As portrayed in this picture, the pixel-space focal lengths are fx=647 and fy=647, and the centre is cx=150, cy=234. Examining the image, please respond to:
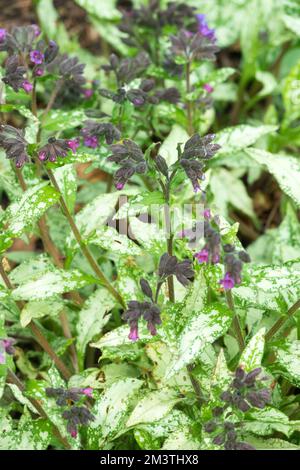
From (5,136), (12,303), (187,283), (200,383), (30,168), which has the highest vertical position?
(5,136)

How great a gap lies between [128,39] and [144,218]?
1.75 meters

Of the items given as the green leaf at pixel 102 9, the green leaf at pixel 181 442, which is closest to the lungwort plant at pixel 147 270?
the green leaf at pixel 181 442

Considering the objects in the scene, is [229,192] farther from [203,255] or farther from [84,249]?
[203,255]

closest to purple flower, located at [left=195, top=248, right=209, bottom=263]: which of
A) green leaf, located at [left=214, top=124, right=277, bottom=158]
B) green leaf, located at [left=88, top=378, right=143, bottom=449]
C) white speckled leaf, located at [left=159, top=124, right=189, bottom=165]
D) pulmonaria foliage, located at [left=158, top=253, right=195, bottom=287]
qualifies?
pulmonaria foliage, located at [left=158, top=253, right=195, bottom=287]

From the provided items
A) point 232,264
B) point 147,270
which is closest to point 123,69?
point 147,270

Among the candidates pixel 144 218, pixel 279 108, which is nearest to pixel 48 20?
pixel 279 108

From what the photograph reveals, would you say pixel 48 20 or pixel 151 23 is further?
pixel 48 20

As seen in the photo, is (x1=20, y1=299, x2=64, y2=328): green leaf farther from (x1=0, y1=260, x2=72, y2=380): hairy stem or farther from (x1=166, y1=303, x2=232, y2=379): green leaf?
(x1=166, y1=303, x2=232, y2=379): green leaf

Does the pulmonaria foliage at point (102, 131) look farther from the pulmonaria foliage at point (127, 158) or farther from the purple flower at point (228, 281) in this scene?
the purple flower at point (228, 281)

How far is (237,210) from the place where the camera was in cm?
466

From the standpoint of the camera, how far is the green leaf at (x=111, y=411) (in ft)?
9.37

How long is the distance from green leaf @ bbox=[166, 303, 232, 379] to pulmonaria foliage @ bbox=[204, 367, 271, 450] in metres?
0.18

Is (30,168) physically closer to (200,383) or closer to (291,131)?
(200,383)

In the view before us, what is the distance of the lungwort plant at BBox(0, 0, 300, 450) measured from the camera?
8.27 feet
